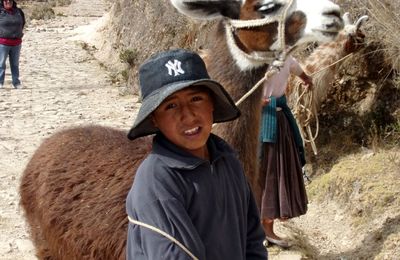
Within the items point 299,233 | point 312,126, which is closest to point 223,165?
point 299,233

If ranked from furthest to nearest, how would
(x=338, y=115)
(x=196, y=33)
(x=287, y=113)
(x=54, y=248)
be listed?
(x=196, y=33) < (x=338, y=115) < (x=287, y=113) < (x=54, y=248)

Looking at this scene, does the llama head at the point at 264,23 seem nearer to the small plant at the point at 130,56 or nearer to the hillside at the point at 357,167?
the hillside at the point at 357,167

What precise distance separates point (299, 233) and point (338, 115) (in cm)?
162

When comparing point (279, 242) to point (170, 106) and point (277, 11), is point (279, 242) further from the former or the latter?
point (170, 106)

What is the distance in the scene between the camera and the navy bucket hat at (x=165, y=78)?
1812 mm

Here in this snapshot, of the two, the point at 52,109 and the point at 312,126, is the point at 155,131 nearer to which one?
the point at 312,126

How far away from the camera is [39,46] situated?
17188 mm

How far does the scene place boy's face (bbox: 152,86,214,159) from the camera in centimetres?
188

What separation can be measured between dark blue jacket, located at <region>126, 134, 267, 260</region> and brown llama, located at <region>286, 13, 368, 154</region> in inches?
127

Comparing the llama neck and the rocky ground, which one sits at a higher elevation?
the llama neck

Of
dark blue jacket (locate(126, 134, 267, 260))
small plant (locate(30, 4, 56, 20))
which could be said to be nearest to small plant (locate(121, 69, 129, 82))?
dark blue jacket (locate(126, 134, 267, 260))

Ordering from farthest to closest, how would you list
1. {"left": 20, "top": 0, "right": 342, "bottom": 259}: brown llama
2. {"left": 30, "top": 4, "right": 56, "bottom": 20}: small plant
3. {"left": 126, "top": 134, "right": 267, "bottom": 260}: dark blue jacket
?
1. {"left": 30, "top": 4, "right": 56, "bottom": 20}: small plant
2. {"left": 20, "top": 0, "right": 342, "bottom": 259}: brown llama
3. {"left": 126, "top": 134, "right": 267, "bottom": 260}: dark blue jacket

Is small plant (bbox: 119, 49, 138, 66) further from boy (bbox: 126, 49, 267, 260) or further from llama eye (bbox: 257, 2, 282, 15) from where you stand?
boy (bbox: 126, 49, 267, 260)

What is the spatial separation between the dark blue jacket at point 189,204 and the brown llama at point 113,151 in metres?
0.92
